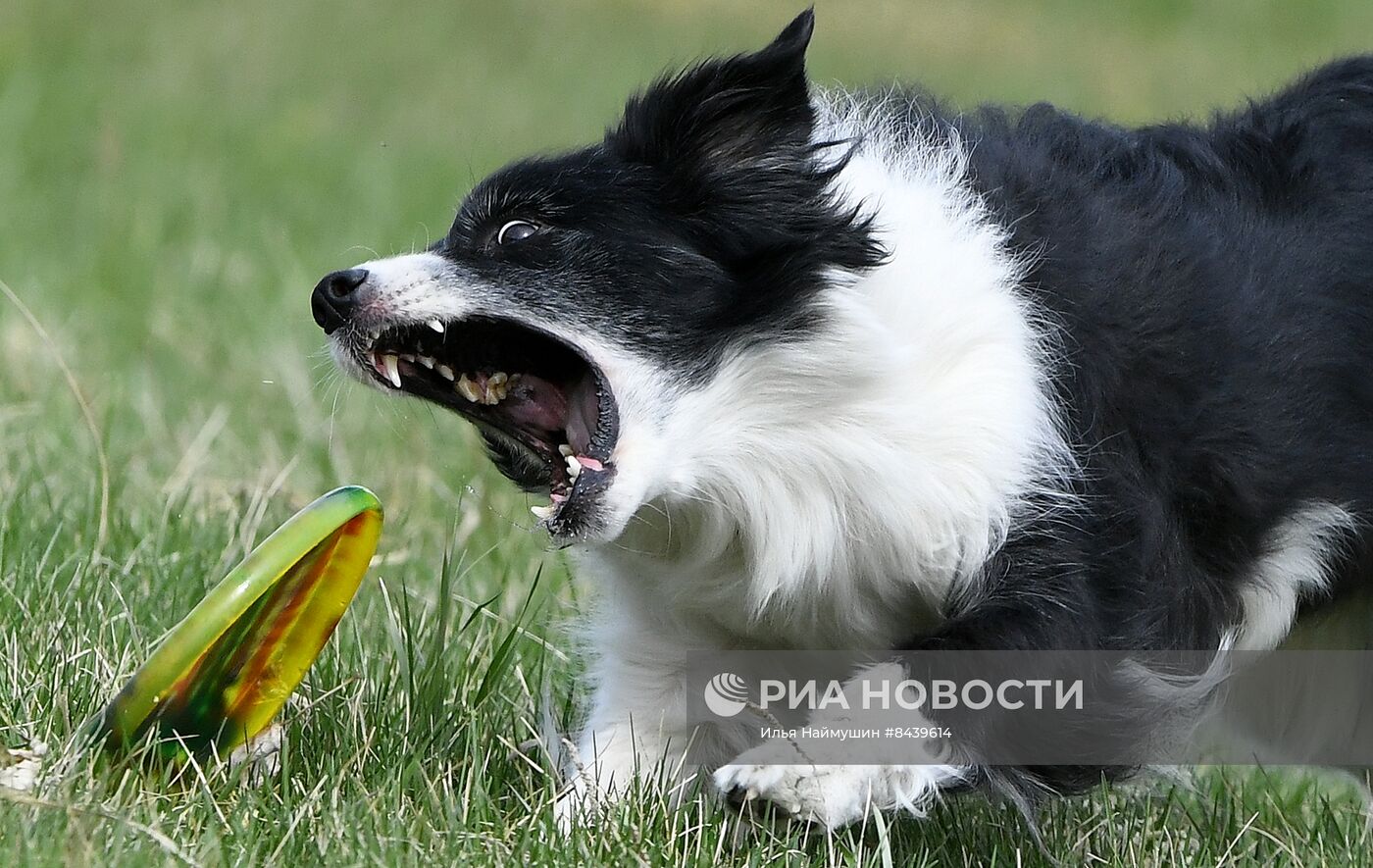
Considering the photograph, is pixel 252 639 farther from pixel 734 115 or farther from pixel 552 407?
pixel 734 115

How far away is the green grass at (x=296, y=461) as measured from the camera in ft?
9.68

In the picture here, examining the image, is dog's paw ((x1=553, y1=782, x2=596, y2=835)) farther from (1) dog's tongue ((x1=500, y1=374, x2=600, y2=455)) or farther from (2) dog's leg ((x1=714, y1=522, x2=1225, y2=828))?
(1) dog's tongue ((x1=500, y1=374, x2=600, y2=455))

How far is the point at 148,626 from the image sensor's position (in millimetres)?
3713

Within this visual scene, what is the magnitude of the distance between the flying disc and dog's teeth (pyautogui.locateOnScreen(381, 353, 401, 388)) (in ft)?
0.66

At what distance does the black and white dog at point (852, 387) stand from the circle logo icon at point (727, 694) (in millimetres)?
66

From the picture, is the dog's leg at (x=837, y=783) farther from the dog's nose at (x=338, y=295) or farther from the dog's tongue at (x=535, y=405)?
the dog's nose at (x=338, y=295)

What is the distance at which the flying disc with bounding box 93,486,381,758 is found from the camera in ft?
9.55

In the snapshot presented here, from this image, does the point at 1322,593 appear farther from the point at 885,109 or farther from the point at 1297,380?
the point at 885,109

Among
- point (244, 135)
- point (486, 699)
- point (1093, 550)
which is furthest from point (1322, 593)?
point (244, 135)

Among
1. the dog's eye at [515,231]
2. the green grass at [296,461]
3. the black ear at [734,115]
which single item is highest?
the black ear at [734,115]

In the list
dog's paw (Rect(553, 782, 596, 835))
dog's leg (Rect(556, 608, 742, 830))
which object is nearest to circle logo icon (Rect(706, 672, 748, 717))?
dog's leg (Rect(556, 608, 742, 830))

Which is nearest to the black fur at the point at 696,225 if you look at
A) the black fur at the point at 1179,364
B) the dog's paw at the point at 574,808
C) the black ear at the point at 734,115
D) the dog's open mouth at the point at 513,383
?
the black ear at the point at 734,115

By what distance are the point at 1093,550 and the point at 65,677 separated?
1743 mm

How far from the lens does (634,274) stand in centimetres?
298
